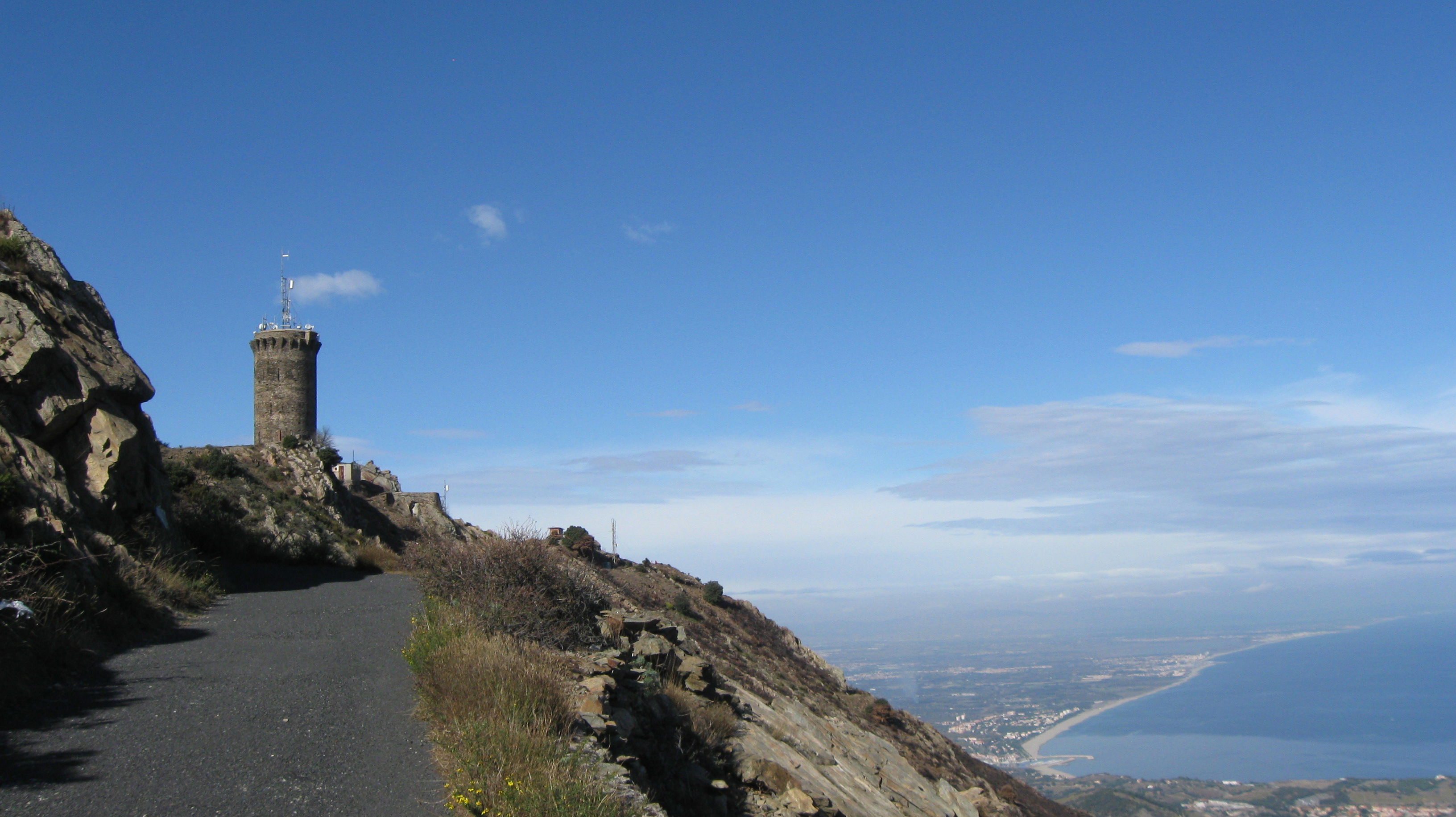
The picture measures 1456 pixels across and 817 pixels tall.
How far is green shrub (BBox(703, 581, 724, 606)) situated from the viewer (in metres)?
35.2

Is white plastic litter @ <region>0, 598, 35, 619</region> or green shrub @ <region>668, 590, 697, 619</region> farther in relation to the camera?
green shrub @ <region>668, 590, 697, 619</region>

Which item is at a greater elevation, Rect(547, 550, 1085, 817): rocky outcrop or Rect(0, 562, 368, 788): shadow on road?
Rect(0, 562, 368, 788): shadow on road

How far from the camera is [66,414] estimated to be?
1348 centimetres

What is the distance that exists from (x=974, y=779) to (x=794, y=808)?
17.9 metres

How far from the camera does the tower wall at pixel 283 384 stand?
41.5 m

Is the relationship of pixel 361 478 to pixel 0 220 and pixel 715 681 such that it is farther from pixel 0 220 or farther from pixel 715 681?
pixel 715 681

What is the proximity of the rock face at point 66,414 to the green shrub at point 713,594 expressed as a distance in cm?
2214

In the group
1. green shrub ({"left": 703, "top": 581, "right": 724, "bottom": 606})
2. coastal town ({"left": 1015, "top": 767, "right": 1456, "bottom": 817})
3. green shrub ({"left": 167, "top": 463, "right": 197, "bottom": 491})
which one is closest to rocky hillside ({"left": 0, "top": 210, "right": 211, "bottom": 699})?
green shrub ({"left": 167, "top": 463, "right": 197, "bottom": 491})

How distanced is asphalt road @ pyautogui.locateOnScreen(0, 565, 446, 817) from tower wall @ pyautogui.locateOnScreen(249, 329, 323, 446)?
1327 inches

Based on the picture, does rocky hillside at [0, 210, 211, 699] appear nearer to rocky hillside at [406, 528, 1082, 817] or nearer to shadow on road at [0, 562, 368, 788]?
shadow on road at [0, 562, 368, 788]

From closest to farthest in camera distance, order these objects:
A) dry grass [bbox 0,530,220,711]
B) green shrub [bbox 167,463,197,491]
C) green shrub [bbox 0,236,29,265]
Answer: dry grass [bbox 0,530,220,711]
green shrub [bbox 0,236,29,265]
green shrub [bbox 167,463,197,491]

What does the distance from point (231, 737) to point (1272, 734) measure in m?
172

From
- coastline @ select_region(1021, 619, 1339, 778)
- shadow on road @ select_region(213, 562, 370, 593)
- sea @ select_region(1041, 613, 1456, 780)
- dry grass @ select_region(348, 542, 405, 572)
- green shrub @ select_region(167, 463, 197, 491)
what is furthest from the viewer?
sea @ select_region(1041, 613, 1456, 780)

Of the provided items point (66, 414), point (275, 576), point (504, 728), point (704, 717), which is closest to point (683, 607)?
point (275, 576)
